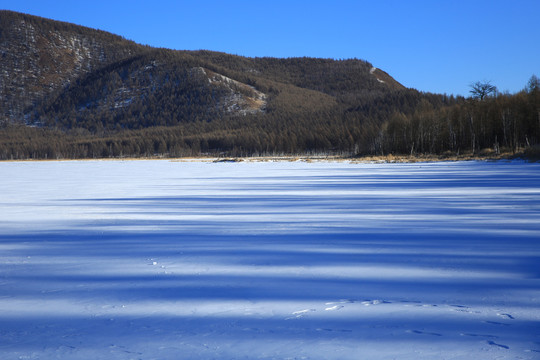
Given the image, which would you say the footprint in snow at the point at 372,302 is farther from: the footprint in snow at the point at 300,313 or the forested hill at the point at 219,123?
the forested hill at the point at 219,123

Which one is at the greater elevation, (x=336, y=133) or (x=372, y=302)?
(x=336, y=133)

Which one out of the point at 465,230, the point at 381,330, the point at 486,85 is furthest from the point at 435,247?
the point at 486,85

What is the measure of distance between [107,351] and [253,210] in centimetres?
685

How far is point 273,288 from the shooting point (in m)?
3.85

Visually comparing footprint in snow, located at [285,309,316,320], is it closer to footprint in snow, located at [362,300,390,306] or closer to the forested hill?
footprint in snow, located at [362,300,390,306]

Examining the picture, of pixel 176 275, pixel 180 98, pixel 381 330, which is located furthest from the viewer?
pixel 180 98

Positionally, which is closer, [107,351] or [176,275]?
[107,351]

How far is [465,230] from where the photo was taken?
21.4 ft

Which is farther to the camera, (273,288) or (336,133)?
(336,133)

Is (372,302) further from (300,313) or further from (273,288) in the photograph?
(273,288)

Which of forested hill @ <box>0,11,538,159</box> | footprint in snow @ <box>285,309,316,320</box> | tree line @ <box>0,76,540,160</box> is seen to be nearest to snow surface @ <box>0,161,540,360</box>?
footprint in snow @ <box>285,309,316,320</box>

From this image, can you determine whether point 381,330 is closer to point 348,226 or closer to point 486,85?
point 348,226

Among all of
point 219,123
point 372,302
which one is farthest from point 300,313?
point 219,123

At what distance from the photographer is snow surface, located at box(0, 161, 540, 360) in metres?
2.73
